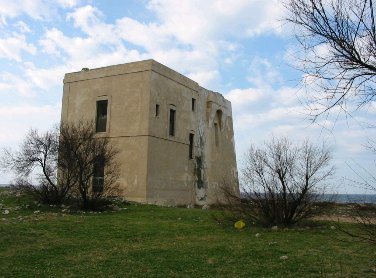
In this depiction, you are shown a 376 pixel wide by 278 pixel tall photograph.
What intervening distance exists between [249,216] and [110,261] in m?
6.18

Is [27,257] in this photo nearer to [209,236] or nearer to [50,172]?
[209,236]

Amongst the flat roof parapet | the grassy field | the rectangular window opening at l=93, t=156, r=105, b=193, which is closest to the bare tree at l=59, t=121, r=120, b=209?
the rectangular window opening at l=93, t=156, r=105, b=193

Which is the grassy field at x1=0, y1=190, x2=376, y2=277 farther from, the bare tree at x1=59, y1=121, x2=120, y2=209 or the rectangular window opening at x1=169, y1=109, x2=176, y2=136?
the rectangular window opening at x1=169, y1=109, x2=176, y2=136

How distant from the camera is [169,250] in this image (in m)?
9.27

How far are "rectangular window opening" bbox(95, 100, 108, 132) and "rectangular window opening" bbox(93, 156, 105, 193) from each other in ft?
18.0

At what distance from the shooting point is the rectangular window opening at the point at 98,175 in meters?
18.6

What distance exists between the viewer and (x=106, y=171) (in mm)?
19812

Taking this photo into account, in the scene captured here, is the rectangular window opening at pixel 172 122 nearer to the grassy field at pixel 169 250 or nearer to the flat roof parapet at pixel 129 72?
the flat roof parapet at pixel 129 72

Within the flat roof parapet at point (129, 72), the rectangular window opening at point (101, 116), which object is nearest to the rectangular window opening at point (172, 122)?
the flat roof parapet at point (129, 72)

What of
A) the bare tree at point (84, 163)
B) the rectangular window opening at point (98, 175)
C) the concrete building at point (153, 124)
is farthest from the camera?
the concrete building at point (153, 124)

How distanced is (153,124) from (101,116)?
3742mm

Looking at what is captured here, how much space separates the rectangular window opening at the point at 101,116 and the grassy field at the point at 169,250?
11613 millimetres

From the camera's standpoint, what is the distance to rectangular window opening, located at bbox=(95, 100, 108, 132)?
82.3 ft

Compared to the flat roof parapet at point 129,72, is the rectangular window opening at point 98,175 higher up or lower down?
lower down
